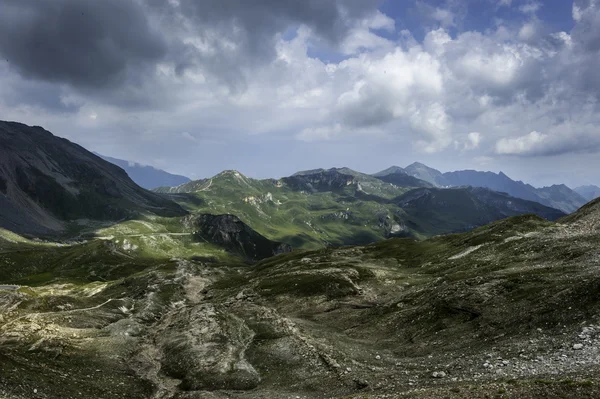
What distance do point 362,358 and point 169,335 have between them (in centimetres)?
4201

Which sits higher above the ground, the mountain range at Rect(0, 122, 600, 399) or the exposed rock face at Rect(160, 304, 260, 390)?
the mountain range at Rect(0, 122, 600, 399)

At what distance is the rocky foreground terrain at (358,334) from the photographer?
37.6 m

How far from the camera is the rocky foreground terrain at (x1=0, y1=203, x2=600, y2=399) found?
37.6 metres

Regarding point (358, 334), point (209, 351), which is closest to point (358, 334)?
point (358, 334)

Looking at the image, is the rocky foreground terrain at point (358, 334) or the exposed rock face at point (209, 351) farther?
the exposed rock face at point (209, 351)

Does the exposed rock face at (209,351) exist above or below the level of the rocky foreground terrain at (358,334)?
below

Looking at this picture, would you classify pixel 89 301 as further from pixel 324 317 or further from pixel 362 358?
pixel 362 358

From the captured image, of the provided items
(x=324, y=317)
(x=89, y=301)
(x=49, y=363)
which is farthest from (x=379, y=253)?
(x=49, y=363)

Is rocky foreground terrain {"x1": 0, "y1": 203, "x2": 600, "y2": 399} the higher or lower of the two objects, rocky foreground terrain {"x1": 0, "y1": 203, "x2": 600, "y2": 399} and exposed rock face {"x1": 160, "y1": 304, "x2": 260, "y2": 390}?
the higher

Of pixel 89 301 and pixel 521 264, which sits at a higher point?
pixel 521 264

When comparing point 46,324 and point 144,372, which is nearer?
point 144,372

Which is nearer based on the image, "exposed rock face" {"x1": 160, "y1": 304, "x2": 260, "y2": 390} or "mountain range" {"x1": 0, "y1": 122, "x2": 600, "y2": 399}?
"mountain range" {"x1": 0, "y1": 122, "x2": 600, "y2": 399}

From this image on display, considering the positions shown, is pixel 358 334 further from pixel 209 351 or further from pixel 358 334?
pixel 209 351

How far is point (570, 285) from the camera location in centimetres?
4825
